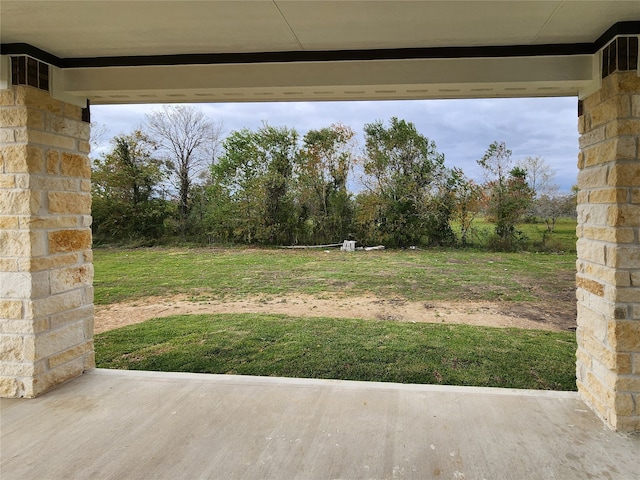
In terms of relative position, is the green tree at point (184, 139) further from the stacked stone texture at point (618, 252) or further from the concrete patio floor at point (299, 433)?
the stacked stone texture at point (618, 252)

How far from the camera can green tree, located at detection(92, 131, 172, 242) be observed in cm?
659

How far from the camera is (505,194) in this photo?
580 cm

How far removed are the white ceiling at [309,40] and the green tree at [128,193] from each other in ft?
14.6

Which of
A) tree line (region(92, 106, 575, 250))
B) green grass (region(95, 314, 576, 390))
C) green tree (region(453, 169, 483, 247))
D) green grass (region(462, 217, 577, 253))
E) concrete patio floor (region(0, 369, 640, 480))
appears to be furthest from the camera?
tree line (region(92, 106, 575, 250))

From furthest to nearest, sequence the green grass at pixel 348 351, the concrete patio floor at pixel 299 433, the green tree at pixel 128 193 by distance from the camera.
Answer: the green tree at pixel 128 193
the green grass at pixel 348 351
the concrete patio floor at pixel 299 433

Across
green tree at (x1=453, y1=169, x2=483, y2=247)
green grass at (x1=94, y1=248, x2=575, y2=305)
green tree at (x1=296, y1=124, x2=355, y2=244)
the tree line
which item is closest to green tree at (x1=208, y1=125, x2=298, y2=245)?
the tree line

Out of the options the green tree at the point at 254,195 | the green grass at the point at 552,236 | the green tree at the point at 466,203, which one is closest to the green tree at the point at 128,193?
the green tree at the point at 254,195

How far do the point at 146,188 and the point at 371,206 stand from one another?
3.85 m

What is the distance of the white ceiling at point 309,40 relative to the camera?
1604 millimetres

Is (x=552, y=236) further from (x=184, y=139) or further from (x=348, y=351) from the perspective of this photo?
(x=184, y=139)

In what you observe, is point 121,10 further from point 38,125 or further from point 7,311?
point 7,311

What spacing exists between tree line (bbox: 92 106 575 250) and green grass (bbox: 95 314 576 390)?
1963 mm

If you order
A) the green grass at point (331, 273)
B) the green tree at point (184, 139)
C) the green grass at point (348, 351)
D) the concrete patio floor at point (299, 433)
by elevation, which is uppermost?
the green tree at point (184, 139)

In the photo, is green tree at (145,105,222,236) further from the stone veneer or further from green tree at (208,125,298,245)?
the stone veneer
